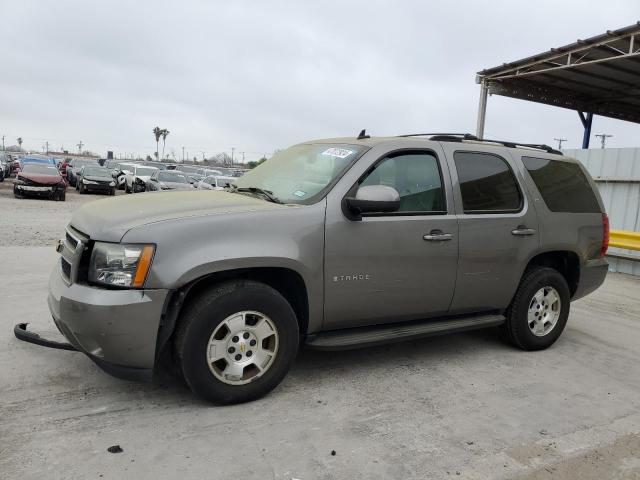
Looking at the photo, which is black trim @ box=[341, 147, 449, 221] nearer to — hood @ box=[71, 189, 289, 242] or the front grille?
hood @ box=[71, 189, 289, 242]

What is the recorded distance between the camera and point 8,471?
259 cm

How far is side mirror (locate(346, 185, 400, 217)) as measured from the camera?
362cm

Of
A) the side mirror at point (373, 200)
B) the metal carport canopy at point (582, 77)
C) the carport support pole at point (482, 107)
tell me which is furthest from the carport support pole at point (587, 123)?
the side mirror at point (373, 200)

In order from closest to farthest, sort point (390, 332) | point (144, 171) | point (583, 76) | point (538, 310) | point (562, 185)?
point (390, 332) < point (538, 310) < point (562, 185) < point (583, 76) < point (144, 171)

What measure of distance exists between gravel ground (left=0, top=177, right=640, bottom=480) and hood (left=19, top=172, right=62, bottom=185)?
1624cm

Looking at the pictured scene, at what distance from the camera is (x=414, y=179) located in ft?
13.7

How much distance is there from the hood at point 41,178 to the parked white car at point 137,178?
5.74 metres

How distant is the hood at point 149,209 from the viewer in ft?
10.6

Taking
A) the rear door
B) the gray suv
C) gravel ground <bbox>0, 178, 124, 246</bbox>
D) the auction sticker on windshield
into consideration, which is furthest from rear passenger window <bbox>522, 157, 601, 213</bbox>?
gravel ground <bbox>0, 178, 124, 246</bbox>

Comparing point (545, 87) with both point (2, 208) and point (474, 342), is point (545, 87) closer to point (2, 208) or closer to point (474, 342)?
point (474, 342)

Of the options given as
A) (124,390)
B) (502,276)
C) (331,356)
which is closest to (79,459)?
(124,390)

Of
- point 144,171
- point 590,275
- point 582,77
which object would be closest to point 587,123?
point 582,77

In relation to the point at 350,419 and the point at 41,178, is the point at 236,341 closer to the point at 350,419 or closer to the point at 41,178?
the point at 350,419

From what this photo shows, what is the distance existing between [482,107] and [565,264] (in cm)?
1039
